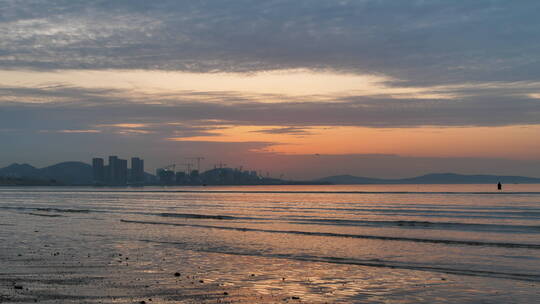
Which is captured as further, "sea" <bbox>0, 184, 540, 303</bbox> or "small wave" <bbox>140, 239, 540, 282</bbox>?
"small wave" <bbox>140, 239, 540, 282</bbox>

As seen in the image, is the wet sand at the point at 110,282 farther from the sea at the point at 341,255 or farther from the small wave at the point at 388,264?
the small wave at the point at 388,264

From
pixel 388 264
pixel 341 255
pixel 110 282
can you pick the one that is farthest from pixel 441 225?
pixel 110 282

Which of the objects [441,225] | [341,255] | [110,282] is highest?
[110,282]

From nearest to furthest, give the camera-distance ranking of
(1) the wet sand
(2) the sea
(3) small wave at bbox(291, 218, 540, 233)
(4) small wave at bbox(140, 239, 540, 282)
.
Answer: (1) the wet sand < (2) the sea < (4) small wave at bbox(140, 239, 540, 282) < (3) small wave at bbox(291, 218, 540, 233)

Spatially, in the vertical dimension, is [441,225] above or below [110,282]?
below

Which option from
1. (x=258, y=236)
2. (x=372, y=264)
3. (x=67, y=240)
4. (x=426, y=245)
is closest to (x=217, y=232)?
(x=258, y=236)

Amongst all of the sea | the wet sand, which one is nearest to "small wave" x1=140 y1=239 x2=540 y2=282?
the sea

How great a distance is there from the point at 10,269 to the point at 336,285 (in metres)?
13.2

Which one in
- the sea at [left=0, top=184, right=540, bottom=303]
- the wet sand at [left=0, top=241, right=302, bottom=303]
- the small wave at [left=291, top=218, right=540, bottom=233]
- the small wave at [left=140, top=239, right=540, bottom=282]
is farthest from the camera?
the small wave at [left=291, top=218, right=540, bottom=233]

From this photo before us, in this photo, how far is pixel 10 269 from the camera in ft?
70.3

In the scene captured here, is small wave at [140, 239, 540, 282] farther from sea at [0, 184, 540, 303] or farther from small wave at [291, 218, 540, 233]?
small wave at [291, 218, 540, 233]

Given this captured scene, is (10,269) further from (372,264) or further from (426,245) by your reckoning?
(426,245)

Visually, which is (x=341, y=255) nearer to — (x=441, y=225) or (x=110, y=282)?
(x=110, y=282)

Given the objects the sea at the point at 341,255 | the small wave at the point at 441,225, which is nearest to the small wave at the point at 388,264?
the sea at the point at 341,255
